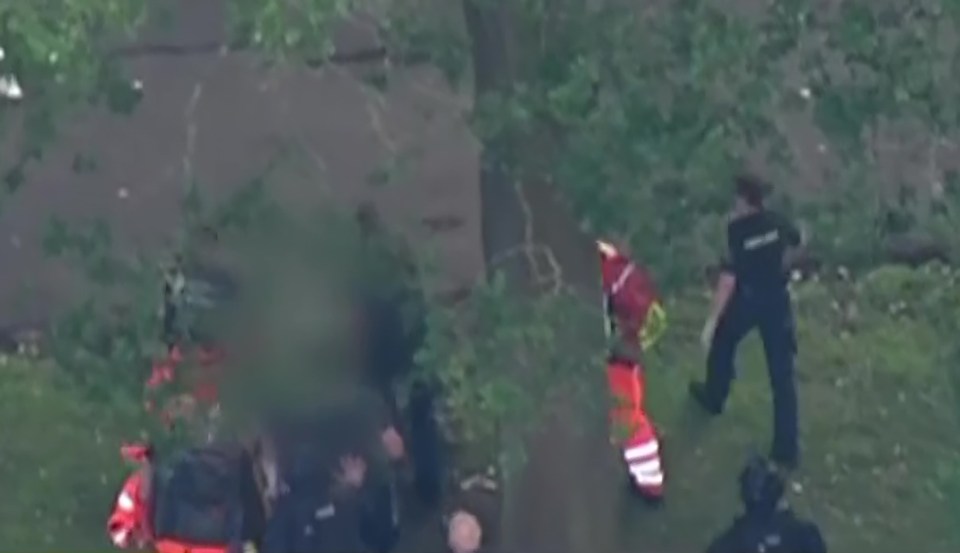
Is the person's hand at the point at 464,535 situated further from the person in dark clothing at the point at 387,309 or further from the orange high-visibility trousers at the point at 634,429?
the person in dark clothing at the point at 387,309

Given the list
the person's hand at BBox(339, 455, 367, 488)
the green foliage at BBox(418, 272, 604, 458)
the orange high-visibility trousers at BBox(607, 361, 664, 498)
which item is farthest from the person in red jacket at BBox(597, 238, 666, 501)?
the person's hand at BBox(339, 455, 367, 488)

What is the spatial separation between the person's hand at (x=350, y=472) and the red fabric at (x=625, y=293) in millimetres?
1144

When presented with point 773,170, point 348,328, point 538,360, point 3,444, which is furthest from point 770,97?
point 3,444

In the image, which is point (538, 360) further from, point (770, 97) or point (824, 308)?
point (824, 308)

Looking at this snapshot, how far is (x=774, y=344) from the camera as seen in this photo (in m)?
10.6

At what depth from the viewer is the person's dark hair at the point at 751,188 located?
776 centimetres

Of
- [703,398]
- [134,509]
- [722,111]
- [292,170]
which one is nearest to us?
[722,111]

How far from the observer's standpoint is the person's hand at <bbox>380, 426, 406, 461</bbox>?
8.80 m

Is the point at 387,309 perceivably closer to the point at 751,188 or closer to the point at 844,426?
the point at 751,188

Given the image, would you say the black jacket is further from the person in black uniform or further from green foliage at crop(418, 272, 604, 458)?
green foliage at crop(418, 272, 604, 458)

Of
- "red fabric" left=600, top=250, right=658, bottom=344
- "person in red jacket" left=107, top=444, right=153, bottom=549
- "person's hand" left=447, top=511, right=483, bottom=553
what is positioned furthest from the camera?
"person's hand" left=447, top=511, right=483, bottom=553

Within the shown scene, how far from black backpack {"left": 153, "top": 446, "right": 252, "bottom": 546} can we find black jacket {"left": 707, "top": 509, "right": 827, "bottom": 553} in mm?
1899

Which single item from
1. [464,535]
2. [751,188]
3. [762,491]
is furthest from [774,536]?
[751,188]

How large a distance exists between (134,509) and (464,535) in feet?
4.77
